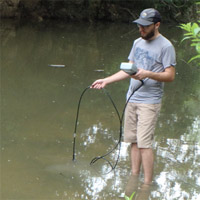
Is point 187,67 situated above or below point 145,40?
below

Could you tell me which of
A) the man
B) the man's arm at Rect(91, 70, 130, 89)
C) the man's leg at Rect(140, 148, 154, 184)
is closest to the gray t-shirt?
the man

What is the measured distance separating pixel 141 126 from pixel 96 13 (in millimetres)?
19743

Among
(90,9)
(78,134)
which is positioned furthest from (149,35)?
(90,9)

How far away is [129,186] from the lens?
14.3 feet

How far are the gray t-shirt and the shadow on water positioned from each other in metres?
0.86

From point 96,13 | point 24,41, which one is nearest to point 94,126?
point 24,41

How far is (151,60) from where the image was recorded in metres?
4.08

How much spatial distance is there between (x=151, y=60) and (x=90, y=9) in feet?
63.0

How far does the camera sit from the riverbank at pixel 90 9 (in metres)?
20.5

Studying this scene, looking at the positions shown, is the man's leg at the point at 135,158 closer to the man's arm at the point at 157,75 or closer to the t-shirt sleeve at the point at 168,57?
the man's arm at the point at 157,75

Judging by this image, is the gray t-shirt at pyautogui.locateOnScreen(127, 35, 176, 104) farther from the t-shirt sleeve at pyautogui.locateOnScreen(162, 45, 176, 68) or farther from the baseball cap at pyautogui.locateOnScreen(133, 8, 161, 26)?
the baseball cap at pyautogui.locateOnScreen(133, 8, 161, 26)

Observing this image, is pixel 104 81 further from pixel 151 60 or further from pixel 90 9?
pixel 90 9

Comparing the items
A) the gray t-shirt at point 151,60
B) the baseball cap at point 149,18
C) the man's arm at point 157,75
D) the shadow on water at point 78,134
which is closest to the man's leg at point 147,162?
the shadow on water at point 78,134

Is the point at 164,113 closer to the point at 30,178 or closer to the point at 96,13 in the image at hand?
the point at 30,178
